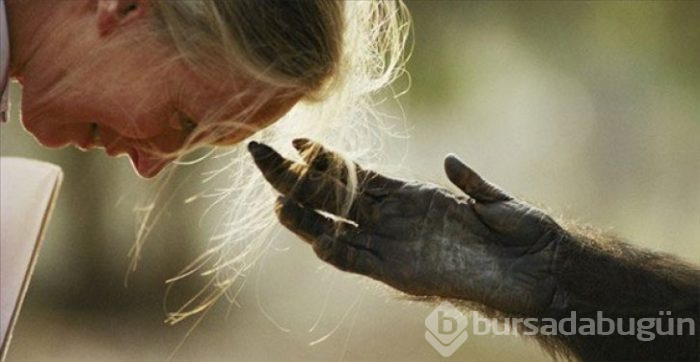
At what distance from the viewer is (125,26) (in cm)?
202

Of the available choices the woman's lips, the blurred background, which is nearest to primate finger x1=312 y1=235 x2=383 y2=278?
the woman's lips

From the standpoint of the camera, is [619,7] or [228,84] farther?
[619,7]

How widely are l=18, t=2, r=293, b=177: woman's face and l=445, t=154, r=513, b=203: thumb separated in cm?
24

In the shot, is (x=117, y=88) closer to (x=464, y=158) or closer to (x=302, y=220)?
(x=302, y=220)

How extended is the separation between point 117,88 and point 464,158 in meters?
3.87

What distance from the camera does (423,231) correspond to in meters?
2.13

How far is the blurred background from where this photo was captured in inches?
221

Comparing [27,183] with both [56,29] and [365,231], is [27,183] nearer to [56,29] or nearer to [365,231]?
[56,29]

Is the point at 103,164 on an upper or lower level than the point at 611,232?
lower

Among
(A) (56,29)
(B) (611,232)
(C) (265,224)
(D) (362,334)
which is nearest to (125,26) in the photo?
(A) (56,29)

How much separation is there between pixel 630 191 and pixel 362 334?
1.14 m

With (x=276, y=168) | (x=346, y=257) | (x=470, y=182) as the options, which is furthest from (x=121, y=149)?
(x=470, y=182)

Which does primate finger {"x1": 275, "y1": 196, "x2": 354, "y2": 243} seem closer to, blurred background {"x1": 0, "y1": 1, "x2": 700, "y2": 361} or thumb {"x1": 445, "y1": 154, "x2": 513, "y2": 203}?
thumb {"x1": 445, "y1": 154, "x2": 513, "y2": 203}

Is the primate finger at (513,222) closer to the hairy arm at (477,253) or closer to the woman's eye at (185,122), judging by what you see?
the hairy arm at (477,253)
